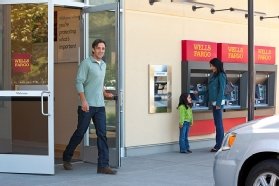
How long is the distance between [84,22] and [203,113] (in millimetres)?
3554

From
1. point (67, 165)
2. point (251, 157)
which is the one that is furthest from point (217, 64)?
point (251, 157)

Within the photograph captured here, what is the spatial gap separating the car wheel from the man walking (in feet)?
9.76

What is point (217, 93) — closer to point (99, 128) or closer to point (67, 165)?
point (99, 128)

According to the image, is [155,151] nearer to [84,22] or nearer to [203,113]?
[203,113]

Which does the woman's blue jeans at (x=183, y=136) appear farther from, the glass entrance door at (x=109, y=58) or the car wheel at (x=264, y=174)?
the car wheel at (x=264, y=174)

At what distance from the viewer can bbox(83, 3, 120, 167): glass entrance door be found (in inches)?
341

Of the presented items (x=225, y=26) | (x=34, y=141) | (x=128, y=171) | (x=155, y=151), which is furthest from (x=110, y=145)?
(x=225, y=26)

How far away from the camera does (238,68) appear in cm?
1248

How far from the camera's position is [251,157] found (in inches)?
232

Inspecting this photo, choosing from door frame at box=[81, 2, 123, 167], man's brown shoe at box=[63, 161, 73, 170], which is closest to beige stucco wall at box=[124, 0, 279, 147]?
door frame at box=[81, 2, 123, 167]

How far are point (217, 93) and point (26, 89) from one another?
4214mm

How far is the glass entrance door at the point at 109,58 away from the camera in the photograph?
867 centimetres

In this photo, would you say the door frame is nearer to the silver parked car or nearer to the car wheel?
the silver parked car

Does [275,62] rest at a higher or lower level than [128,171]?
higher
